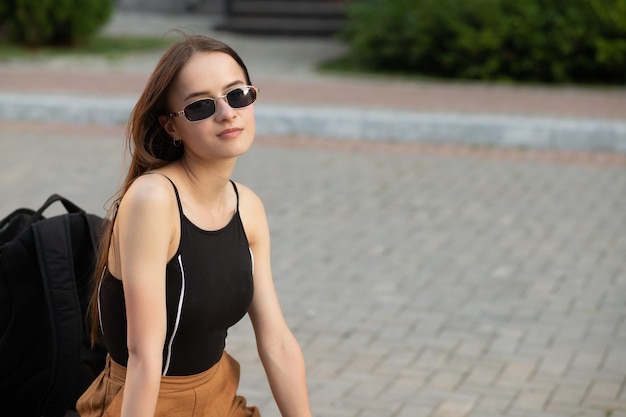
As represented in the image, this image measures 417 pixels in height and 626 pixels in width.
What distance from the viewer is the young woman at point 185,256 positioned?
2.37 metres

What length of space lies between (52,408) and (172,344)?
63 cm

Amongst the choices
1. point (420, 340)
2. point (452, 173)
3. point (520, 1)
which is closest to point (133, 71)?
Answer: point (520, 1)

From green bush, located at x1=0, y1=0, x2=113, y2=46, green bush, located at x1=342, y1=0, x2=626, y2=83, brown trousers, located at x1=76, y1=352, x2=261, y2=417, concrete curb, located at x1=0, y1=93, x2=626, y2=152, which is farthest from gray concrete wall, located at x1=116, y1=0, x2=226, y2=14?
brown trousers, located at x1=76, y1=352, x2=261, y2=417

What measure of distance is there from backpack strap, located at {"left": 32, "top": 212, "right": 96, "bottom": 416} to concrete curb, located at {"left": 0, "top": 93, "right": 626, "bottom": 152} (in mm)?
6895

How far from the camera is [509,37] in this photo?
12.7 meters

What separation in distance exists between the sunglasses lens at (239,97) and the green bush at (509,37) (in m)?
10.4

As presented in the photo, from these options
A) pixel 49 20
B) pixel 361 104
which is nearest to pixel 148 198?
pixel 361 104

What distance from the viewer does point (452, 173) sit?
834 centimetres

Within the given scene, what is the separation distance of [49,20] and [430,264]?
35.4 feet

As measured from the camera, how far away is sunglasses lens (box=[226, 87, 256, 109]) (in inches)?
97.0

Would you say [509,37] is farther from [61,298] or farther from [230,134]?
[230,134]

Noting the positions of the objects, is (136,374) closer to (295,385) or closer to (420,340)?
(295,385)

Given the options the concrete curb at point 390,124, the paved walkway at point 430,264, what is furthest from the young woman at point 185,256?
the concrete curb at point 390,124

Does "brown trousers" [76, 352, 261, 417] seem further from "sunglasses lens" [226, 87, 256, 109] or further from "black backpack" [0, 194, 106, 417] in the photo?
"sunglasses lens" [226, 87, 256, 109]
